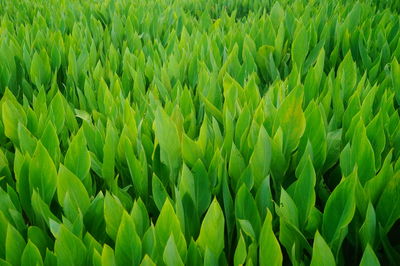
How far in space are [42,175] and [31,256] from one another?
39 centimetres

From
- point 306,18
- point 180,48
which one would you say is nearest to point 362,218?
point 180,48

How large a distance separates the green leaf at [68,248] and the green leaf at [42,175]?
351mm

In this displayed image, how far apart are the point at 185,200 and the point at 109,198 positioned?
238mm

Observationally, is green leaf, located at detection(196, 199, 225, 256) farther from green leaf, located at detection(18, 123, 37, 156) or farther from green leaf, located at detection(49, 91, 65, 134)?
green leaf, located at detection(49, 91, 65, 134)

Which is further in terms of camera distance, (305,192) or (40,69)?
(40,69)

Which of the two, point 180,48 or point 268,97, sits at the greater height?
point 268,97

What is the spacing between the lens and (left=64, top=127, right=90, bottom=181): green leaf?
153 cm

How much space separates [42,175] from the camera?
1.47 m

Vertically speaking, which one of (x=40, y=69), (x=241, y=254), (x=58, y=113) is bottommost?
(x=40, y=69)

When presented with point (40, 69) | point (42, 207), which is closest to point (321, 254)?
point (42, 207)

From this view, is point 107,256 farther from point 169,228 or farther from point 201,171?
point 201,171

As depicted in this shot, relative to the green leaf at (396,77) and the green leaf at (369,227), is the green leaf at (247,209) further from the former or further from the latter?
the green leaf at (396,77)

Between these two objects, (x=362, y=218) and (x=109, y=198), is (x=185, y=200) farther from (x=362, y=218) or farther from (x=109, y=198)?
(x=362, y=218)

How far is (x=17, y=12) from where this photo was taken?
4066 millimetres
